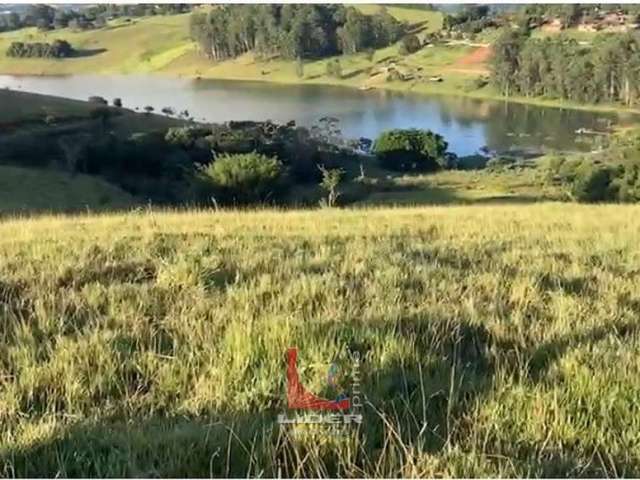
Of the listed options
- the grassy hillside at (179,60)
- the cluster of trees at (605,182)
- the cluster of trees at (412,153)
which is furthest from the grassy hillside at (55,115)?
the grassy hillside at (179,60)

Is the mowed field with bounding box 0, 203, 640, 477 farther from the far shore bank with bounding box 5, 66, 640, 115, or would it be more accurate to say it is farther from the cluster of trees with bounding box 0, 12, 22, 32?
the cluster of trees with bounding box 0, 12, 22, 32

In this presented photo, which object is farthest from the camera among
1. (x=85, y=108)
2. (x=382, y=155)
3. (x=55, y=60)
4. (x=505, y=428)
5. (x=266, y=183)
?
(x=55, y=60)

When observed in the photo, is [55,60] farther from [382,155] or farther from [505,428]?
[505,428]

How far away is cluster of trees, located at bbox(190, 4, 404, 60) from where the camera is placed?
153 metres

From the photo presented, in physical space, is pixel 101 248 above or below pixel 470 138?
above

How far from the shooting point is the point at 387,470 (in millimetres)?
2115

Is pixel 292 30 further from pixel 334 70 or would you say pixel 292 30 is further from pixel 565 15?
pixel 565 15

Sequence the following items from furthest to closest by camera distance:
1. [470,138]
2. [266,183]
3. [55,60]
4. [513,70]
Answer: [55,60], [513,70], [470,138], [266,183]

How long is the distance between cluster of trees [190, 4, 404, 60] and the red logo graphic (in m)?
153

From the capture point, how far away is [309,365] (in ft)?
9.03

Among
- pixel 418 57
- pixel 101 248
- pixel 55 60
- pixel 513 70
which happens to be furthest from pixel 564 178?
pixel 55 60

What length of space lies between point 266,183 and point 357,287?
41156 millimetres

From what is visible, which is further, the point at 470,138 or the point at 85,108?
the point at 470,138

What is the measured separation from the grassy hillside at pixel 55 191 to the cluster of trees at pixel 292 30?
109602 mm
